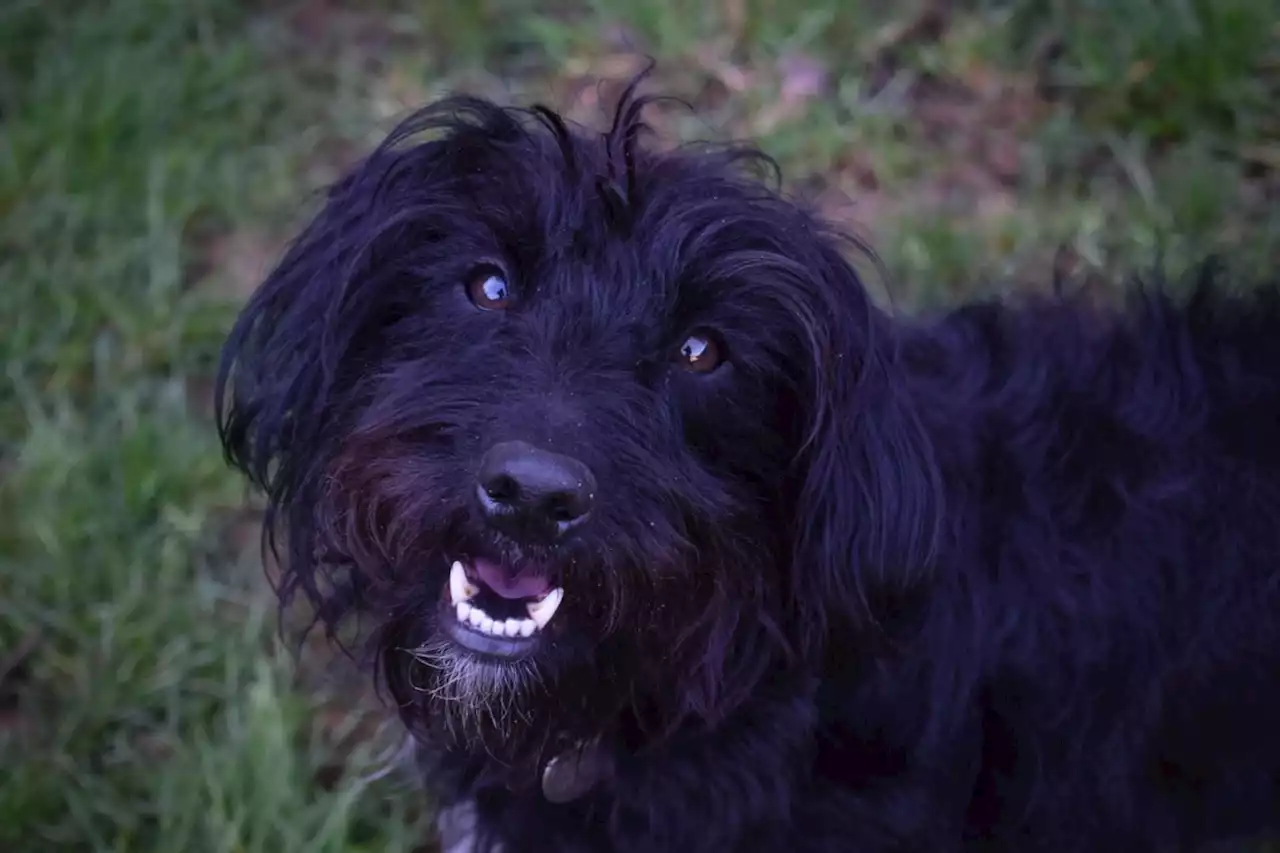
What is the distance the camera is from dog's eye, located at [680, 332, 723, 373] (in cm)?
191

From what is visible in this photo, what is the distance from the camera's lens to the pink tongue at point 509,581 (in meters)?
1.81

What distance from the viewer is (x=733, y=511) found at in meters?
1.93

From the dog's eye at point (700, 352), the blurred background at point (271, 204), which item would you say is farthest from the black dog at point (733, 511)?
the blurred background at point (271, 204)

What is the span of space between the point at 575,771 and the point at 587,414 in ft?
2.11

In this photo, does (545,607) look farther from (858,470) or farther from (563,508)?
(858,470)

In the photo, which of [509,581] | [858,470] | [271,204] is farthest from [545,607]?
[271,204]

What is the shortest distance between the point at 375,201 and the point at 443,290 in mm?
170

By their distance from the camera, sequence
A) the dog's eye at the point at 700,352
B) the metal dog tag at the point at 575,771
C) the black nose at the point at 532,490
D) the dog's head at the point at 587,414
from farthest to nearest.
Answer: the metal dog tag at the point at 575,771 < the dog's eye at the point at 700,352 < the dog's head at the point at 587,414 < the black nose at the point at 532,490

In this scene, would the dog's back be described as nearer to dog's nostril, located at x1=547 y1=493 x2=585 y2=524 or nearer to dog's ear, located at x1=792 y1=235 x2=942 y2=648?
dog's ear, located at x1=792 y1=235 x2=942 y2=648

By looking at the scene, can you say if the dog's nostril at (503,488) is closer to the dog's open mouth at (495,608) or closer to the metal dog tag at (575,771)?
the dog's open mouth at (495,608)

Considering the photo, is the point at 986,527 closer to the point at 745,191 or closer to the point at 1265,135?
the point at 745,191

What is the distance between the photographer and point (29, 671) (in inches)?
116

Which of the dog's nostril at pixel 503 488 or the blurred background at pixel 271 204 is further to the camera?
the blurred background at pixel 271 204

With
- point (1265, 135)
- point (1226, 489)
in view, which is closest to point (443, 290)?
point (1226, 489)
